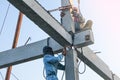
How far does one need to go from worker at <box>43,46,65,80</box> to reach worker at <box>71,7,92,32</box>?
717 mm

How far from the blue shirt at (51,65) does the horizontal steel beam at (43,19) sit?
13.3 inches

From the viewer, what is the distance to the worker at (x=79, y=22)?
6.33 meters

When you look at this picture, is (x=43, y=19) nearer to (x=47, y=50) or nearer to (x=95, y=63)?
(x=47, y=50)

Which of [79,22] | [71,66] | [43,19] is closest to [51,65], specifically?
[71,66]

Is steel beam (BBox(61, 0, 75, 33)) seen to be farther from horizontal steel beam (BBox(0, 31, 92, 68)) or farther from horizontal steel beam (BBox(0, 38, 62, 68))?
horizontal steel beam (BBox(0, 38, 62, 68))

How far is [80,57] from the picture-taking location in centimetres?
638

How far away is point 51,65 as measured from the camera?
5840mm

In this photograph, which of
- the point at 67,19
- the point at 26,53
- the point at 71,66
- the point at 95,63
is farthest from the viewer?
the point at 95,63

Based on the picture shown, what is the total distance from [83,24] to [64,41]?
41.3 inches

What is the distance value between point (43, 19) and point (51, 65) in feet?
3.15

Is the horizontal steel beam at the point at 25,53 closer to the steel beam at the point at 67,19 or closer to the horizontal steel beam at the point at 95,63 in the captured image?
the steel beam at the point at 67,19

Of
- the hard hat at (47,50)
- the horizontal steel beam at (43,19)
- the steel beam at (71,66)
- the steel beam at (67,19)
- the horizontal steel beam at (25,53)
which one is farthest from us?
the horizontal steel beam at (25,53)

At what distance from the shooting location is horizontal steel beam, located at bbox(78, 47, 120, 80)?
6.39 meters

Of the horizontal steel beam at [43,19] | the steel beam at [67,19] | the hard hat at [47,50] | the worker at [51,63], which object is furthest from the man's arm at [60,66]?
the steel beam at [67,19]
